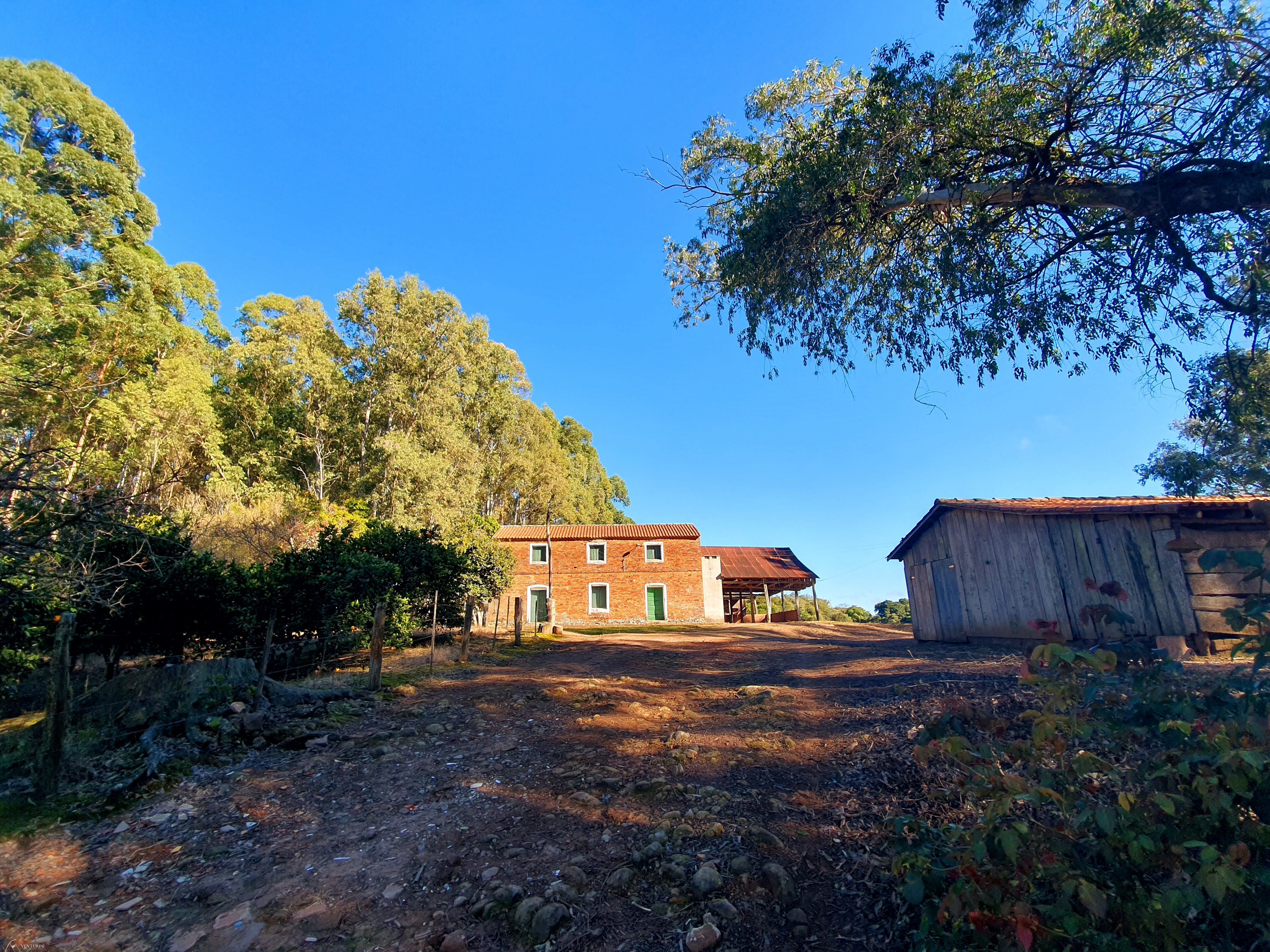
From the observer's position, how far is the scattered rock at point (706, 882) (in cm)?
372

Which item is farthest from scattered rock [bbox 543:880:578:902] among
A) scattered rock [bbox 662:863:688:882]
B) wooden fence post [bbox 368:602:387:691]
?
wooden fence post [bbox 368:602:387:691]

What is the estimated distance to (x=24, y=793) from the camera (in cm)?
544

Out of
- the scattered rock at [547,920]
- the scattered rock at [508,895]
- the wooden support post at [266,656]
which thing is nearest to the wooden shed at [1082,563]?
the scattered rock at [547,920]

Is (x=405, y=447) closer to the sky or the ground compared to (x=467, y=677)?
closer to the sky

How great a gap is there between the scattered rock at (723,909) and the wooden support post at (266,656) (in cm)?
700

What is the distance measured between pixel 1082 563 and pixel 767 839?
1145cm

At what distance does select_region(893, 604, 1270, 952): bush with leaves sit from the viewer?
2.30 m

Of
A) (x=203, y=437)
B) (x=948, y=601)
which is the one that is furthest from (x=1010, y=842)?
(x=203, y=437)

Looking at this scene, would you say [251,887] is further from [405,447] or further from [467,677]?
[405,447]

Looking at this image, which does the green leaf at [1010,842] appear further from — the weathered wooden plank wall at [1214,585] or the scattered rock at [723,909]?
the weathered wooden plank wall at [1214,585]

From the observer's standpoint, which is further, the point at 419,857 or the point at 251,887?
the point at 419,857

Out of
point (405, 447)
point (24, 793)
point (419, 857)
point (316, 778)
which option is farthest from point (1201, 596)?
point (405, 447)

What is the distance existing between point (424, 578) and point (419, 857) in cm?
1207

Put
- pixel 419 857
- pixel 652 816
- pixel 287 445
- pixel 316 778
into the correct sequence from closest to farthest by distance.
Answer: pixel 419 857
pixel 652 816
pixel 316 778
pixel 287 445
